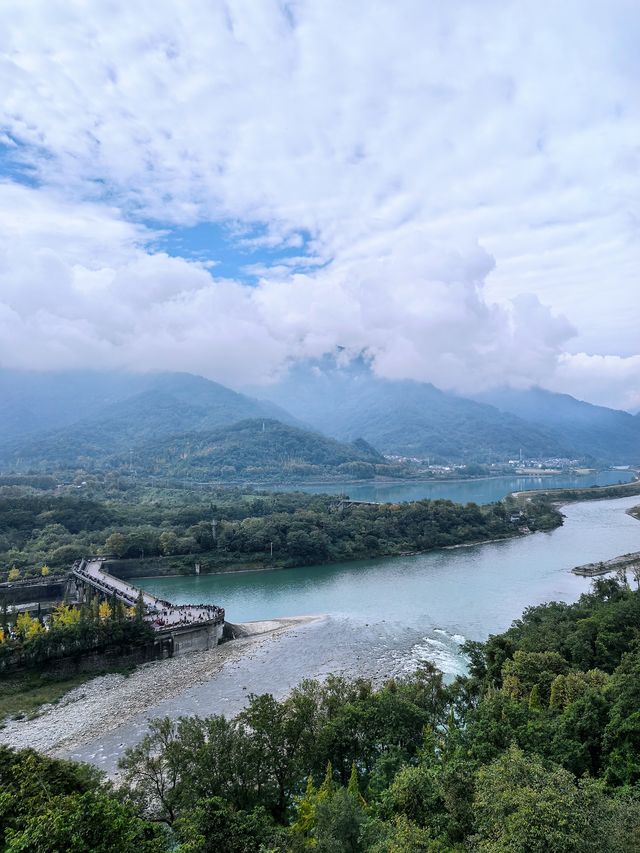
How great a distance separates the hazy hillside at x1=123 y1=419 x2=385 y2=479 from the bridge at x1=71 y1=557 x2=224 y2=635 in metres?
74.9

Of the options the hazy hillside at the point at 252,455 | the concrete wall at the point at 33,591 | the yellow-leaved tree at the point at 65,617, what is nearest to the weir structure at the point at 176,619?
the yellow-leaved tree at the point at 65,617

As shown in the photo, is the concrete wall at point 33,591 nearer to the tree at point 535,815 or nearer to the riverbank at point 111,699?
the riverbank at point 111,699

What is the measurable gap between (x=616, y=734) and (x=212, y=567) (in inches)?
1446

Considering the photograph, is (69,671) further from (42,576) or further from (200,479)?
(200,479)

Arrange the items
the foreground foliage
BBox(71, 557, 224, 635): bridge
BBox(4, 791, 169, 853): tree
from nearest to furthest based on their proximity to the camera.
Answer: BBox(4, 791, 169, 853): tree, the foreground foliage, BBox(71, 557, 224, 635): bridge

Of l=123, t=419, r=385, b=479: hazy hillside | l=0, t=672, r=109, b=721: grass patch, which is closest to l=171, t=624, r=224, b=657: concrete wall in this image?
l=0, t=672, r=109, b=721: grass patch

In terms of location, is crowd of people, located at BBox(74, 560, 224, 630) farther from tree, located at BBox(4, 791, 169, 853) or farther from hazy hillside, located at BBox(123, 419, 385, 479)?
hazy hillside, located at BBox(123, 419, 385, 479)

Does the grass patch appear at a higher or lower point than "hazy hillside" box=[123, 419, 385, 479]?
lower

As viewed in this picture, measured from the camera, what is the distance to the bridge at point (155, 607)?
27.9 metres

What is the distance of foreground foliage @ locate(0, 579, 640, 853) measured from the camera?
7.43 metres

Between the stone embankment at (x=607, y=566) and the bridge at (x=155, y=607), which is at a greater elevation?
the bridge at (x=155, y=607)

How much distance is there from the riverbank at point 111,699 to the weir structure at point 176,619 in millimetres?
632

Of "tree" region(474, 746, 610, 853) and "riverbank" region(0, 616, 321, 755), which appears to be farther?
"riverbank" region(0, 616, 321, 755)

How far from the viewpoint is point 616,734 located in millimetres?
11570
